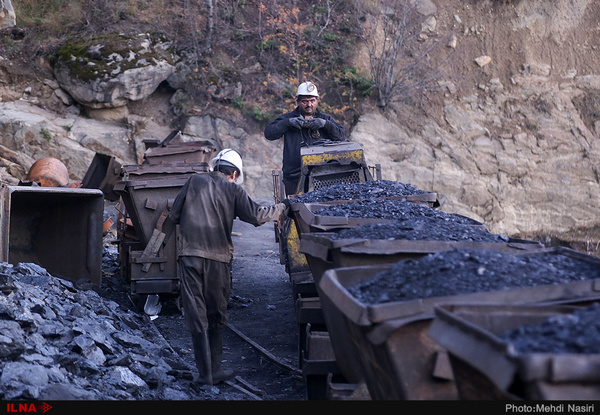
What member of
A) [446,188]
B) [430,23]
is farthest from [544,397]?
[430,23]

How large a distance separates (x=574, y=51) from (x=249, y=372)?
47.4 feet

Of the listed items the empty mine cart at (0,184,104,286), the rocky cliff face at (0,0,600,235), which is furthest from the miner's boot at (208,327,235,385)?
the rocky cliff face at (0,0,600,235)

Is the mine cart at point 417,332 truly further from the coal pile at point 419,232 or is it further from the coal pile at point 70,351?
the coal pile at point 70,351

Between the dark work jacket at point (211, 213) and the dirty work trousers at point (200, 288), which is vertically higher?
the dark work jacket at point (211, 213)

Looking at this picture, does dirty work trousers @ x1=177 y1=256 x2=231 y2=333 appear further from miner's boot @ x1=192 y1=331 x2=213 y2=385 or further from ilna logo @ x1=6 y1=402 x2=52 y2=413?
ilna logo @ x1=6 y1=402 x2=52 y2=413

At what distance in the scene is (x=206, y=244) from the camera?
543cm

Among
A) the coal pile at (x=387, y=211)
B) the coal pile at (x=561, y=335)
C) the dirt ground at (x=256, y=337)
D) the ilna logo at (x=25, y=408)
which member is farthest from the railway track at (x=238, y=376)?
the coal pile at (x=561, y=335)

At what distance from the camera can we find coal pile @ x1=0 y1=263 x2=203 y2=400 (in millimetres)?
4023

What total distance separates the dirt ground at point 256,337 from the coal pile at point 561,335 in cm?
322

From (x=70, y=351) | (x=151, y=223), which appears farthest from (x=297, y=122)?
(x=70, y=351)

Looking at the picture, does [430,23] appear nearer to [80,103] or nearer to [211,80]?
[211,80]

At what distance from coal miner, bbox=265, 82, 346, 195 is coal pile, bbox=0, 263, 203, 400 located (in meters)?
2.88

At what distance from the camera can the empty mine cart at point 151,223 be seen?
7.42 m

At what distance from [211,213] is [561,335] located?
376cm
